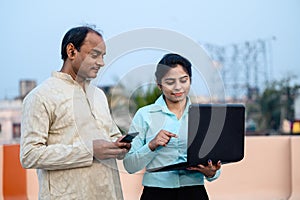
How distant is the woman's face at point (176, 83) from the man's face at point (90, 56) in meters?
0.39

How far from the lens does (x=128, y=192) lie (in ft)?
20.8

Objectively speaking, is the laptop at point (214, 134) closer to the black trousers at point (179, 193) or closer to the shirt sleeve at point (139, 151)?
the shirt sleeve at point (139, 151)

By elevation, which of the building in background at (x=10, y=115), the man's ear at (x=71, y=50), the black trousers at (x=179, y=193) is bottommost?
the building in background at (x=10, y=115)

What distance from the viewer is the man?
2.12m

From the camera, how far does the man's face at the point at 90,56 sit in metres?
2.17

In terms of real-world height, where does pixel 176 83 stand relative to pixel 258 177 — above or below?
above

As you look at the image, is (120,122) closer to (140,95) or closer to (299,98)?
(140,95)

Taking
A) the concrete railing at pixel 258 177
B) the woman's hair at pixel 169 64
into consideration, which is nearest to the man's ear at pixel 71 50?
the woman's hair at pixel 169 64

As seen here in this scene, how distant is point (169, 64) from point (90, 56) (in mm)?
436

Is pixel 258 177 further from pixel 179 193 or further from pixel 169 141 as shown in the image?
pixel 169 141

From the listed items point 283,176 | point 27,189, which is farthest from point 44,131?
point 283,176

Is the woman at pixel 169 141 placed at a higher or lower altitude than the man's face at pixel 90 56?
lower

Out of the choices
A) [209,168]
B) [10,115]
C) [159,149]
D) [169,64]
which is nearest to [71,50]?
[169,64]

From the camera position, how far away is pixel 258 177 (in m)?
6.41
